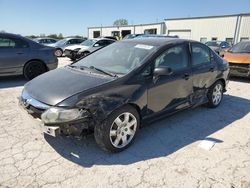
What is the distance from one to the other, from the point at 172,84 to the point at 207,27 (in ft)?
109

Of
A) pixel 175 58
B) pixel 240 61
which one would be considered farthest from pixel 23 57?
pixel 240 61

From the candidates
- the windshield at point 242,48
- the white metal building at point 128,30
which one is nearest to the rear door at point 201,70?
the windshield at point 242,48

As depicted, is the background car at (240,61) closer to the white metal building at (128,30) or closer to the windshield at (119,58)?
the windshield at (119,58)

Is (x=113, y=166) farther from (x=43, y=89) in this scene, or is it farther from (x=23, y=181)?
(x=43, y=89)

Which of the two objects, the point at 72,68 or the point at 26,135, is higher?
the point at 72,68

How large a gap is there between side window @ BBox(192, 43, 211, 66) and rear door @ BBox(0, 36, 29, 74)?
17.1 ft

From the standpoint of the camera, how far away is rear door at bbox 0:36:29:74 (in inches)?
275

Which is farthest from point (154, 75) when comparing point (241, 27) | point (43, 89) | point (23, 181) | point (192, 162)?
point (241, 27)

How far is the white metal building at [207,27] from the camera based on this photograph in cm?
3033

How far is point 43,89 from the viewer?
326cm

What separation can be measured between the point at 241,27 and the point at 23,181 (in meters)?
33.4

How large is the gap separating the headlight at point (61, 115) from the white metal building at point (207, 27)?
106 feet

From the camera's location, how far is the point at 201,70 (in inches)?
180

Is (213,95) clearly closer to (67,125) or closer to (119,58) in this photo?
(119,58)
